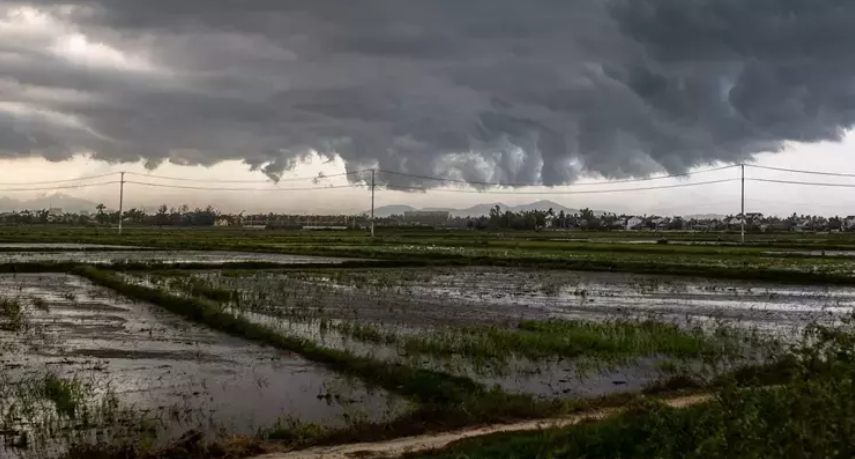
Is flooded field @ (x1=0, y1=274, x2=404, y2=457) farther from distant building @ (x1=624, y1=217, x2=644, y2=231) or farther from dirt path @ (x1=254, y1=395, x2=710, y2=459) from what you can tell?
distant building @ (x1=624, y1=217, x2=644, y2=231)

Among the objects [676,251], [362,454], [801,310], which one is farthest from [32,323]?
[676,251]

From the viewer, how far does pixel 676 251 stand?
44688mm

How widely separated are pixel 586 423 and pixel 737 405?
2.25 metres

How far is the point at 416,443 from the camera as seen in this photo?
7488 mm

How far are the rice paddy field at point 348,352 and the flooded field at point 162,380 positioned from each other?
0.04 meters

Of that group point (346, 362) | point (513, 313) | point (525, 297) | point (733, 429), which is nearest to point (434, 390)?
point (346, 362)

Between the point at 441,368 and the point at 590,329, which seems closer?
the point at 441,368

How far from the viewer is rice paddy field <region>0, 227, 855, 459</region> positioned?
816 centimetres

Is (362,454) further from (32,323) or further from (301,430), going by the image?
(32,323)

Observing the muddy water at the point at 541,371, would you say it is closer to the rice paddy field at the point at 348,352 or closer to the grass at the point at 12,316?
the rice paddy field at the point at 348,352

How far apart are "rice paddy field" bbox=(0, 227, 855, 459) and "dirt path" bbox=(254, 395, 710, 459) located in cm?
25

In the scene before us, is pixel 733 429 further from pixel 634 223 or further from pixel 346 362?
pixel 634 223

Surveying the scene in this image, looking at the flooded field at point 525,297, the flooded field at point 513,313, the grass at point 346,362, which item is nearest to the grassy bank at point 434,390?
the grass at point 346,362

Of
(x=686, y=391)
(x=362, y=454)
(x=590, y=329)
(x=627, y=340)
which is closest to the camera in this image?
(x=362, y=454)
